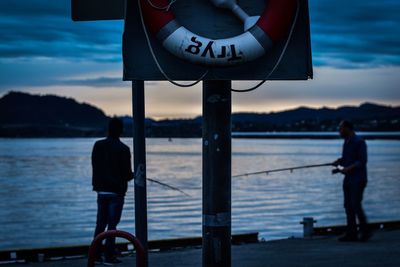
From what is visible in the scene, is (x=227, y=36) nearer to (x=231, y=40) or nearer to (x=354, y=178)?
(x=231, y=40)

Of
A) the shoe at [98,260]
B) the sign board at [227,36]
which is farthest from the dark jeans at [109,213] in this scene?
the sign board at [227,36]

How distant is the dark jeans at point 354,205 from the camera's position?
11641mm

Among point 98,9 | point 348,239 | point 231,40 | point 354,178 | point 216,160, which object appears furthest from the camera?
point 348,239

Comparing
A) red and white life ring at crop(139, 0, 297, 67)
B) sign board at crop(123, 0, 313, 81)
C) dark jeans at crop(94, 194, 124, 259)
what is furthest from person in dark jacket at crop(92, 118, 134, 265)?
red and white life ring at crop(139, 0, 297, 67)

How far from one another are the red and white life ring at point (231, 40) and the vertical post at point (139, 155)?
0.65 m

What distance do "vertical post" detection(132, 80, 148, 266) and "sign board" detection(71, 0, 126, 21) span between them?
534 mm

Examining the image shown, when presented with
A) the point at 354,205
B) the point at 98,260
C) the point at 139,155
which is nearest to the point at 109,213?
the point at 98,260

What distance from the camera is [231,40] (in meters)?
5.80

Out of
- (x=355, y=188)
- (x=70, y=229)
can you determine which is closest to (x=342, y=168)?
(x=355, y=188)

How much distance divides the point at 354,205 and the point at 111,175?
3.86m

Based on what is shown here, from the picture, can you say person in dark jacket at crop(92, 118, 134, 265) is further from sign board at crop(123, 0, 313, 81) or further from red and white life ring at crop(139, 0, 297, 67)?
red and white life ring at crop(139, 0, 297, 67)

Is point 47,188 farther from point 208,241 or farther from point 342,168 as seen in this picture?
point 208,241

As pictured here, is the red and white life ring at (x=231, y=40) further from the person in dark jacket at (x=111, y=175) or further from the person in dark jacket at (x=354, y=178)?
the person in dark jacket at (x=354, y=178)

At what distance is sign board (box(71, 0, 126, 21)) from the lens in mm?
6188
